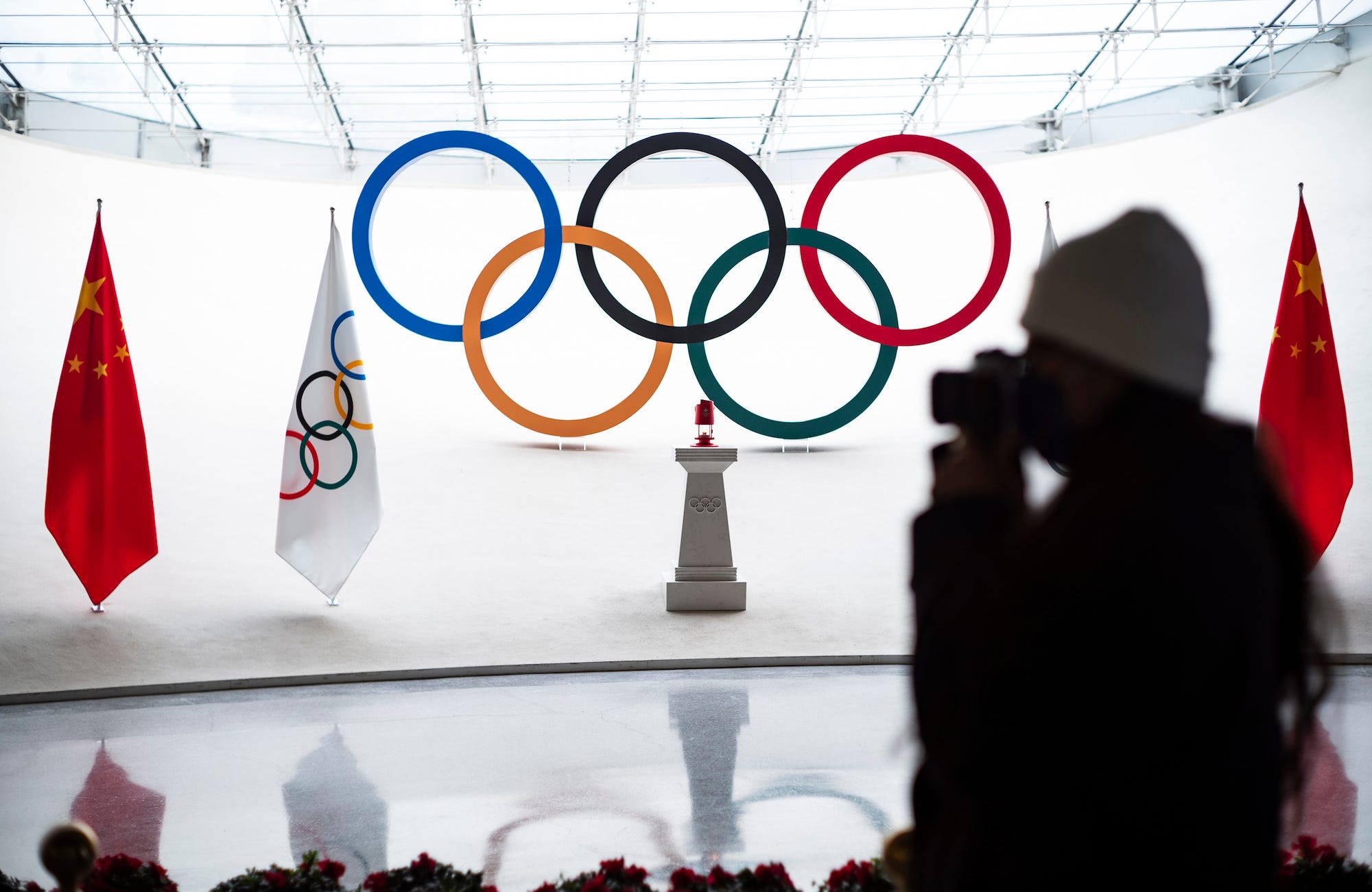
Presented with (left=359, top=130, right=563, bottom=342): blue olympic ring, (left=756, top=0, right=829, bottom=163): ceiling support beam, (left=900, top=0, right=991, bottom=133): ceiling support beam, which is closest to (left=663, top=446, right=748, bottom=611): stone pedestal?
(left=359, top=130, right=563, bottom=342): blue olympic ring

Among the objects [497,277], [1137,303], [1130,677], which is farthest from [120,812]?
[1137,303]

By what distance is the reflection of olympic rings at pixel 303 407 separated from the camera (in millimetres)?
6891

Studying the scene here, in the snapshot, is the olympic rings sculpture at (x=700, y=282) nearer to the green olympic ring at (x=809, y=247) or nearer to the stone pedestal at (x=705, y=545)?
the green olympic ring at (x=809, y=247)

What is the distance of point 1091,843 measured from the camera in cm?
106

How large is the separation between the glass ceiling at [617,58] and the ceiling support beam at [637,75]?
2 centimetres

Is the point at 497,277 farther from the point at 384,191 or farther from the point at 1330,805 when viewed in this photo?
the point at 1330,805

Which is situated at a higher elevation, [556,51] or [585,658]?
[556,51]

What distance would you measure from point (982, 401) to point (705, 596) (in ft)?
21.3

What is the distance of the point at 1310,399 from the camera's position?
22.6 feet

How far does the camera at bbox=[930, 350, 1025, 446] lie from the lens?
128 cm

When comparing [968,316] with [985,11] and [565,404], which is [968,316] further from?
[565,404]

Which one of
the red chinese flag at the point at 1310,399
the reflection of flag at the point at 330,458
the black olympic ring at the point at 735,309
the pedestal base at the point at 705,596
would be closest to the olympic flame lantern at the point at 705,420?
the pedestal base at the point at 705,596

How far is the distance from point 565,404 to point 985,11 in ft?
19.4

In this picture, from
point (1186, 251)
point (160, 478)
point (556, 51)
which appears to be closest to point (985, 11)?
point (556, 51)
